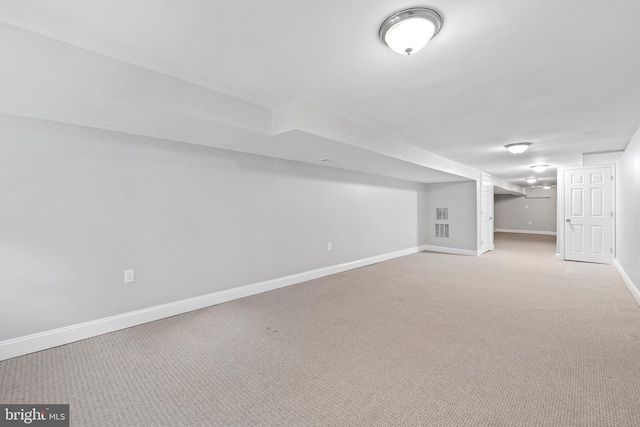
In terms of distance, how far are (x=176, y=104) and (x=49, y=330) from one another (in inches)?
87.1

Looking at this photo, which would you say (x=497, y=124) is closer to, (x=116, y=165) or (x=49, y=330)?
(x=116, y=165)

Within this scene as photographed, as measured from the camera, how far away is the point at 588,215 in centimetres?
583

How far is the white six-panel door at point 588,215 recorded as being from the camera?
18.4 ft

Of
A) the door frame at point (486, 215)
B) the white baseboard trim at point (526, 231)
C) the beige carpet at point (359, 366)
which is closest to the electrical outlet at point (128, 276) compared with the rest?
the beige carpet at point (359, 366)

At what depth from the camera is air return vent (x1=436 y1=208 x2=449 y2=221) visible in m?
7.48

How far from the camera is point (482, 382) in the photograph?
74.7 inches

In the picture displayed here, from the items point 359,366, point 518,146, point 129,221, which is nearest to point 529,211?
point 518,146

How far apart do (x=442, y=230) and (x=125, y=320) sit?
279 inches

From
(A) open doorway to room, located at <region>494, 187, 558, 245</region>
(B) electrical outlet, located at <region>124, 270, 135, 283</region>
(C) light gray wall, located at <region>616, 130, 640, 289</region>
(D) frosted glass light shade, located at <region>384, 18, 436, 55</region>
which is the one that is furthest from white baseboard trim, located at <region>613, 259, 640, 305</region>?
(A) open doorway to room, located at <region>494, 187, 558, 245</region>

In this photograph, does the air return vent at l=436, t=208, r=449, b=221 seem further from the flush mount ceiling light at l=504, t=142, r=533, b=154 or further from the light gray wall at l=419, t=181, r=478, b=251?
the flush mount ceiling light at l=504, t=142, r=533, b=154

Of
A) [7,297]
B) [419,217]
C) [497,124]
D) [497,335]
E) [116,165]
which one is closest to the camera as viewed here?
[7,297]

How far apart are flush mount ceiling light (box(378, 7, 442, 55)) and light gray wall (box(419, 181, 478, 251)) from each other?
6199mm

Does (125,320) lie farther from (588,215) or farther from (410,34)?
(588,215)

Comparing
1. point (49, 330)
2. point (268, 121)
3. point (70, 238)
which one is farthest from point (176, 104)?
point (49, 330)
